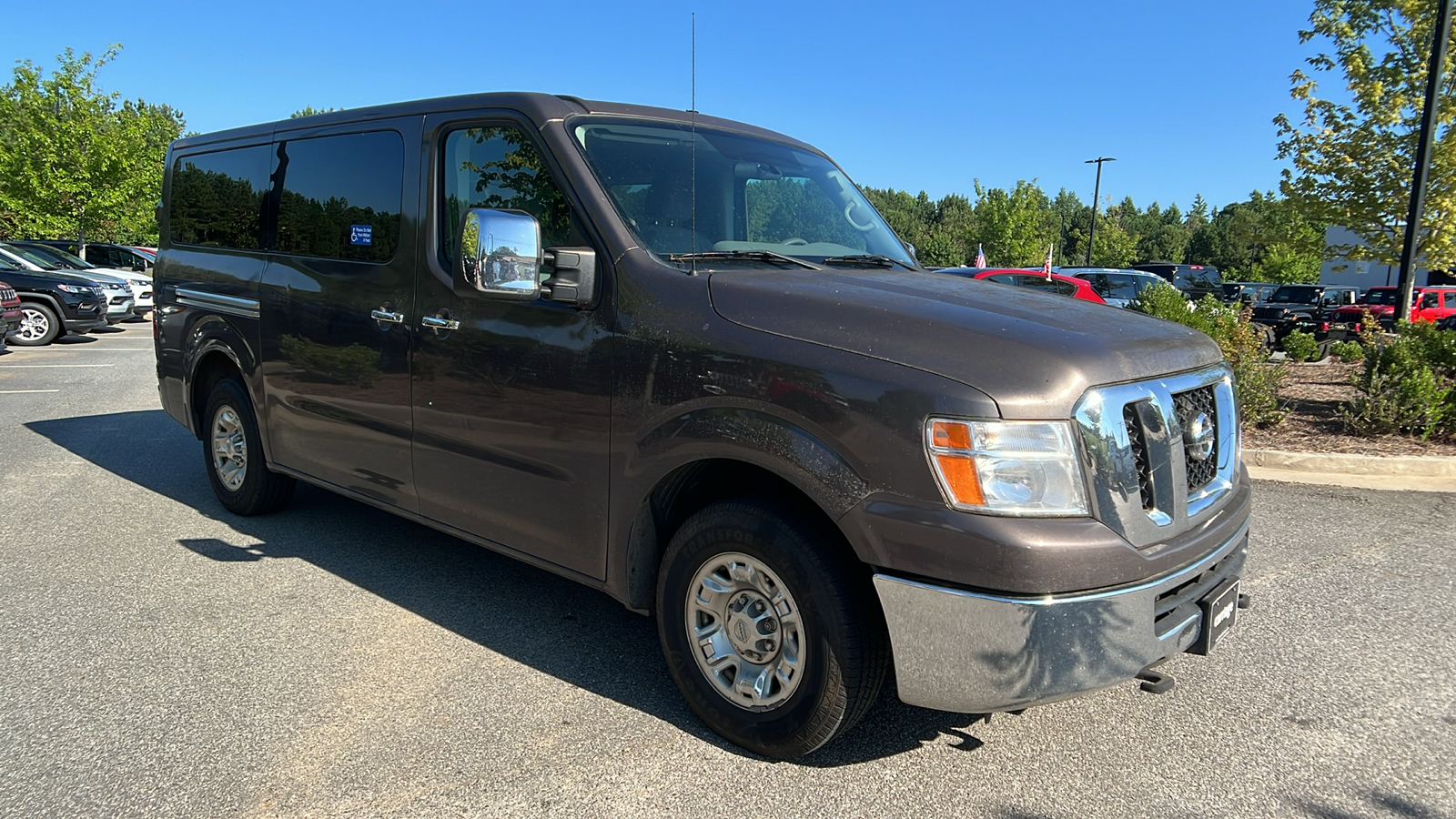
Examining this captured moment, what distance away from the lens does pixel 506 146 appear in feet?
12.3

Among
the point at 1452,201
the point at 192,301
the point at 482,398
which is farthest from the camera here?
the point at 1452,201

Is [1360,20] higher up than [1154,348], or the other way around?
[1360,20]

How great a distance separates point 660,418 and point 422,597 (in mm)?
2085

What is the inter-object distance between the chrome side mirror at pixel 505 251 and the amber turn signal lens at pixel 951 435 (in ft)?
5.09

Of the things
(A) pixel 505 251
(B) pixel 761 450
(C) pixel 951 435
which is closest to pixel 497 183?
(A) pixel 505 251

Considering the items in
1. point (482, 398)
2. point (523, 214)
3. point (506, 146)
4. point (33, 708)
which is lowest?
point (33, 708)

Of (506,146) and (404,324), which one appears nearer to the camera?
(506,146)

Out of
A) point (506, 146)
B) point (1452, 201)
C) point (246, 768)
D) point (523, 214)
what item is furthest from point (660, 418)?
point (1452, 201)

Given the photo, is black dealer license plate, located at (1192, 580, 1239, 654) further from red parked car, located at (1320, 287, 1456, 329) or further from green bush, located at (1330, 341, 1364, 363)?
red parked car, located at (1320, 287, 1456, 329)

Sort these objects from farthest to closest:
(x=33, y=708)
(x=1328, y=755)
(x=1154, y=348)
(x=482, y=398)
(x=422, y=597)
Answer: (x=422, y=597)
(x=482, y=398)
(x=33, y=708)
(x=1328, y=755)
(x=1154, y=348)

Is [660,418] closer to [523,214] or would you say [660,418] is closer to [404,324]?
[523,214]

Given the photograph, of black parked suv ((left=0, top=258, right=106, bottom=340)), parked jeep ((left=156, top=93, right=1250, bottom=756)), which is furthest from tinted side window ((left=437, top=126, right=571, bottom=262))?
black parked suv ((left=0, top=258, right=106, bottom=340))

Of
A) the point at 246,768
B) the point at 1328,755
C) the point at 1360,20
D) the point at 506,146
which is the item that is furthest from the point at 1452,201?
the point at 246,768

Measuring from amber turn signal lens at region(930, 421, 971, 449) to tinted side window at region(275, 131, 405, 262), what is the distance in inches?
108
